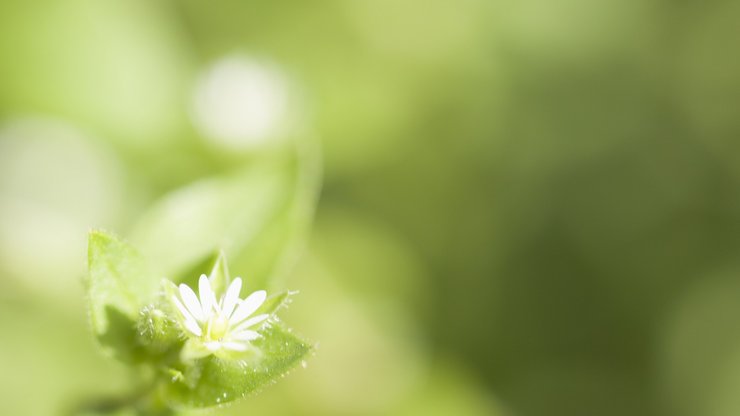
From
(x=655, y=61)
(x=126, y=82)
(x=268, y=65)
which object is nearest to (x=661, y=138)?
(x=655, y=61)

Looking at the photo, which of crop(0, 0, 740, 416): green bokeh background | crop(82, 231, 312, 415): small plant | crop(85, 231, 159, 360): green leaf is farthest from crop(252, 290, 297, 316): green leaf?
crop(0, 0, 740, 416): green bokeh background

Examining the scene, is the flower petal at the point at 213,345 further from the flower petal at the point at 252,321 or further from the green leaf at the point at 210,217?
the green leaf at the point at 210,217

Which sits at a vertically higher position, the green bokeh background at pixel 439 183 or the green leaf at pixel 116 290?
the green bokeh background at pixel 439 183

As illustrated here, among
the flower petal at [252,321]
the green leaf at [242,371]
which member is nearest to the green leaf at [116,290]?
the green leaf at [242,371]

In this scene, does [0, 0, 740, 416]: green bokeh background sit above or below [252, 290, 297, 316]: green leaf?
above

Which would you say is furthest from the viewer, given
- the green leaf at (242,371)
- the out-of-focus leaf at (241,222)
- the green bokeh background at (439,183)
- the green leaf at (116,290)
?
the green bokeh background at (439,183)

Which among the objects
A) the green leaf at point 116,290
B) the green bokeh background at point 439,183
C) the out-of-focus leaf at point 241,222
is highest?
the green bokeh background at point 439,183

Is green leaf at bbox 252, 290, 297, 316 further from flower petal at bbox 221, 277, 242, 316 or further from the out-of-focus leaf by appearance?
the out-of-focus leaf

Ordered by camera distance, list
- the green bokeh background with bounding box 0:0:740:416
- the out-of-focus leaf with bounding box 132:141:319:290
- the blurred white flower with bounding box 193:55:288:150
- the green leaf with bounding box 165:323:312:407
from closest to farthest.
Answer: the green leaf with bounding box 165:323:312:407, the out-of-focus leaf with bounding box 132:141:319:290, the green bokeh background with bounding box 0:0:740:416, the blurred white flower with bounding box 193:55:288:150
